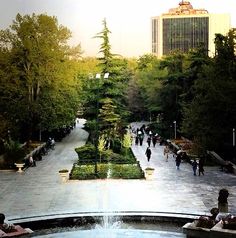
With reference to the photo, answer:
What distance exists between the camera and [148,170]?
1069 inches

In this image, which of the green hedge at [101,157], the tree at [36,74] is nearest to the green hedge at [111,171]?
the green hedge at [101,157]

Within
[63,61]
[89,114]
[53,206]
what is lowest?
[53,206]

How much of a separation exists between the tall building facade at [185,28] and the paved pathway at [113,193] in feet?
328

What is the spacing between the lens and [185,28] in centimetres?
13562

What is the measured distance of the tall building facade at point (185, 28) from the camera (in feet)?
424

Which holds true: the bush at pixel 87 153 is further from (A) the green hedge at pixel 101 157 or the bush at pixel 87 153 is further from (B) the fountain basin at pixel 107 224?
(B) the fountain basin at pixel 107 224

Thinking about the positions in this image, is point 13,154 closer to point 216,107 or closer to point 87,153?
point 87,153

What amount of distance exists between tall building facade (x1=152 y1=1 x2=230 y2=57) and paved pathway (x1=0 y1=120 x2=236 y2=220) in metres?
99.9

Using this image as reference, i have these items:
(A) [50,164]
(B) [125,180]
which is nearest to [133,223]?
(B) [125,180]

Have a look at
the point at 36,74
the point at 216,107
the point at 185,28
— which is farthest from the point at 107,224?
the point at 185,28

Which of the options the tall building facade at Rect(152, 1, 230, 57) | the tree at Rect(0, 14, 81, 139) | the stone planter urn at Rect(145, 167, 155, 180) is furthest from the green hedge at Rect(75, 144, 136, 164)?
the tall building facade at Rect(152, 1, 230, 57)

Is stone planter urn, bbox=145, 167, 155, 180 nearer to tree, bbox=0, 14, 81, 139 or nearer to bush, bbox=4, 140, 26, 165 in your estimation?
bush, bbox=4, 140, 26, 165

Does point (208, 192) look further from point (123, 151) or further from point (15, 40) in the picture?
point (15, 40)

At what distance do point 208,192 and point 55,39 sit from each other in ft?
84.1
